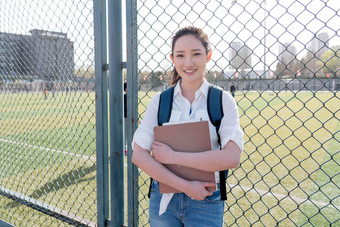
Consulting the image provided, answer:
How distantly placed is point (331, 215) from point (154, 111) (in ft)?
10.1

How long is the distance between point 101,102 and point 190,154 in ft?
3.38

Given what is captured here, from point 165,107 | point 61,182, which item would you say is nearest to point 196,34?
point 165,107

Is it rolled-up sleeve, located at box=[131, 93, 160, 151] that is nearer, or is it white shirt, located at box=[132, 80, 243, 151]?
white shirt, located at box=[132, 80, 243, 151]

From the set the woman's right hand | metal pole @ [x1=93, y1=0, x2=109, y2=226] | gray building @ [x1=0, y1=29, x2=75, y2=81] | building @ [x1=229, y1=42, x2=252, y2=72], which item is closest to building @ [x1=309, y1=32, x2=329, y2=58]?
building @ [x1=229, y1=42, x2=252, y2=72]

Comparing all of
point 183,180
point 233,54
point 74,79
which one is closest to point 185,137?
point 183,180

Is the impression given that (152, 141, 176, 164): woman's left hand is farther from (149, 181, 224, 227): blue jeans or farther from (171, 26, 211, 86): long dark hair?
(171, 26, 211, 86): long dark hair

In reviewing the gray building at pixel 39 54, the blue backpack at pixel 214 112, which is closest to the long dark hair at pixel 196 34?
the blue backpack at pixel 214 112

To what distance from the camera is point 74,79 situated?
283cm

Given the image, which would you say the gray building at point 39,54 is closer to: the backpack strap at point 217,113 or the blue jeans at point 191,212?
the backpack strap at point 217,113

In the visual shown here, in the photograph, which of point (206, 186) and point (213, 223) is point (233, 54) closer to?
point (206, 186)

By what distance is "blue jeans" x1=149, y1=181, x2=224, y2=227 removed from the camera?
4.74 ft

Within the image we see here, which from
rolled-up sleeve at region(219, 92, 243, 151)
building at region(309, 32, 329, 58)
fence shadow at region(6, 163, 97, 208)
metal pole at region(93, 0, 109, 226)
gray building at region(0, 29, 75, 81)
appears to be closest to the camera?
rolled-up sleeve at region(219, 92, 243, 151)

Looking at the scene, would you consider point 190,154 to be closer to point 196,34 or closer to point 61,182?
point 196,34

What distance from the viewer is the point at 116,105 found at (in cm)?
204
